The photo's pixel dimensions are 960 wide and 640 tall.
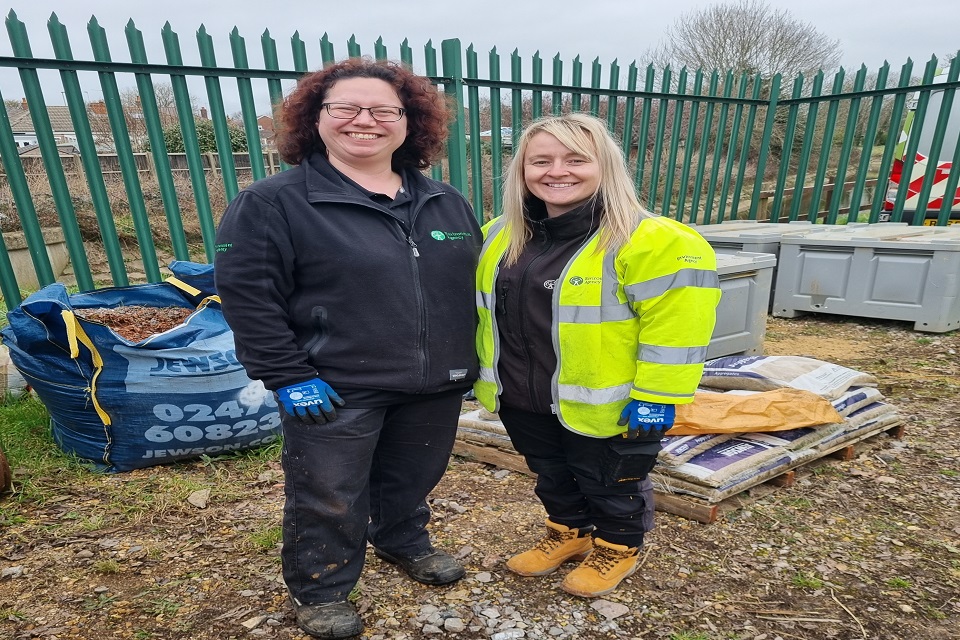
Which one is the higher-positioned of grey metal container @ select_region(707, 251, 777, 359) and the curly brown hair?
the curly brown hair

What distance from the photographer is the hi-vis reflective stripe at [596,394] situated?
6.88 ft

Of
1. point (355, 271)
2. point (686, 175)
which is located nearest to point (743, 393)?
point (355, 271)

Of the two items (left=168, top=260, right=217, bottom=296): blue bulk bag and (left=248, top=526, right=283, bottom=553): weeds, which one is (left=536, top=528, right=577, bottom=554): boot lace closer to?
(left=248, top=526, right=283, bottom=553): weeds

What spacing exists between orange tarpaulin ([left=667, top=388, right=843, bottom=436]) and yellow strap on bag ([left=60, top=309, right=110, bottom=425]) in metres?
2.72

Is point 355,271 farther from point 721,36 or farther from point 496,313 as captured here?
point 721,36

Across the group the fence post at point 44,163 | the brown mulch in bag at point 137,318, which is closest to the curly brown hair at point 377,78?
the brown mulch in bag at point 137,318

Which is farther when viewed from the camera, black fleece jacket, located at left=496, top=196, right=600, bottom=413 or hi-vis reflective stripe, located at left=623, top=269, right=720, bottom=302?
black fleece jacket, located at left=496, top=196, right=600, bottom=413

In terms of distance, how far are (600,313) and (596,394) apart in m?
0.26

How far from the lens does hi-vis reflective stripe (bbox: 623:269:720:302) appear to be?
6.44 feet

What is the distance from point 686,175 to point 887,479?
413 cm

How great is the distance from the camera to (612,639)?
2.19 metres

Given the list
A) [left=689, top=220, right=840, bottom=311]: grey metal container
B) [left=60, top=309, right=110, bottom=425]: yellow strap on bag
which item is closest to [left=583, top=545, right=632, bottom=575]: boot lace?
[left=60, top=309, right=110, bottom=425]: yellow strap on bag

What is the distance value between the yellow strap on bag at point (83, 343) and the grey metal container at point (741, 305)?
3.82m

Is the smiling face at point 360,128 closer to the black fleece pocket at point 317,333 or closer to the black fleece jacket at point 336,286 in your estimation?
the black fleece jacket at point 336,286
